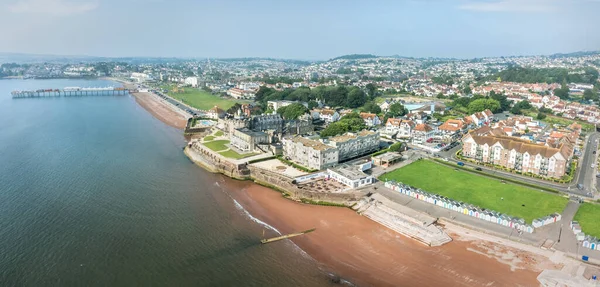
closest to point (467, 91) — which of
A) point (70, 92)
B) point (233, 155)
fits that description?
point (233, 155)

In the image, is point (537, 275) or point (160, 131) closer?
point (537, 275)

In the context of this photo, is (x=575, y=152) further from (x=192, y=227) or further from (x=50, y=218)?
(x=50, y=218)

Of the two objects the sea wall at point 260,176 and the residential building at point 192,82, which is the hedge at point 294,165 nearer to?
the sea wall at point 260,176

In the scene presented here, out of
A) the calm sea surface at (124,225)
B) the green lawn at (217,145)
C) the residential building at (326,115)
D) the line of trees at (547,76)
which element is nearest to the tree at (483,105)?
the residential building at (326,115)

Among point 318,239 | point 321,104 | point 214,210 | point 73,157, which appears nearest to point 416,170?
point 318,239

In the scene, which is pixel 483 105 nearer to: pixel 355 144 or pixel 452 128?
pixel 452 128

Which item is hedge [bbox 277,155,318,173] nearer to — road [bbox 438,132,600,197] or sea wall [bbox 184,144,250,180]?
sea wall [bbox 184,144,250,180]
